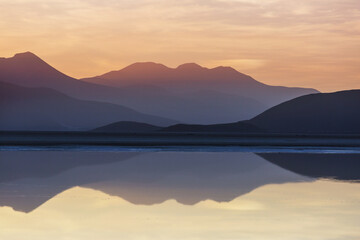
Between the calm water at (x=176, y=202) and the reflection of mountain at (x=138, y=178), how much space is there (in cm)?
3

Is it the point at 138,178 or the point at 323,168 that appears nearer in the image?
the point at 138,178

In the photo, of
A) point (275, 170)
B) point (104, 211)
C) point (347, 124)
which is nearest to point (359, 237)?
point (104, 211)

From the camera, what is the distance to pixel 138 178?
22.9 meters

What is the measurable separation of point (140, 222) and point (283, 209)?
3307mm

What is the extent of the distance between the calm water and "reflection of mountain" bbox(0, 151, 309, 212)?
0.03 m

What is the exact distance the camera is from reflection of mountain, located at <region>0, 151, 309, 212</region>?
18.5 meters

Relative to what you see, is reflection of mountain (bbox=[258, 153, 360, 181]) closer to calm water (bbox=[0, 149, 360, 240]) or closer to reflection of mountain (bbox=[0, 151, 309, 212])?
calm water (bbox=[0, 149, 360, 240])

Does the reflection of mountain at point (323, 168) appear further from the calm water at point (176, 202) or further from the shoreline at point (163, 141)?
the shoreline at point (163, 141)

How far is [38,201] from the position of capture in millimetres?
17266

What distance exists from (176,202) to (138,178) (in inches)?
222

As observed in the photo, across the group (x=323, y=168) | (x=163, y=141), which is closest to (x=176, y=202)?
(x=323, y=168)

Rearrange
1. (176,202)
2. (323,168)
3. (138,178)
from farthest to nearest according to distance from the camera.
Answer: (323,168)
(138,178)
(176,202)

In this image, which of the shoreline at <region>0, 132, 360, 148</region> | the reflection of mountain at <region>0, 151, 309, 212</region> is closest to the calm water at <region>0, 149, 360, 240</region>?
the reflection of mountain at <region>0, 151, 309, 212</region>

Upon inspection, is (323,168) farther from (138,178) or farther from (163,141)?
(163,141)
